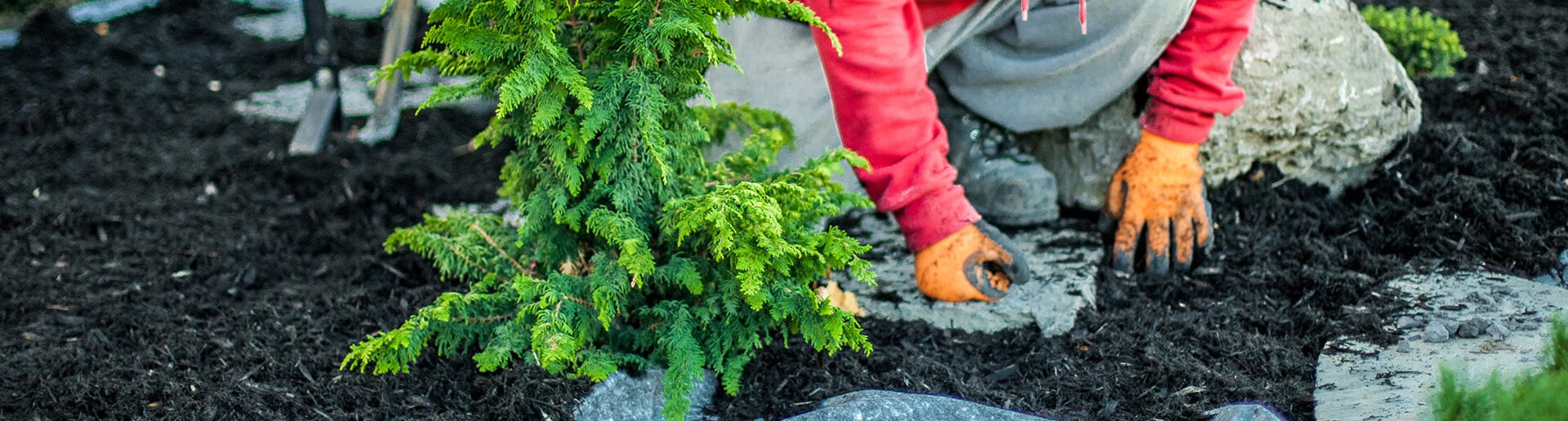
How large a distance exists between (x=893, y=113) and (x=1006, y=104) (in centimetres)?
86

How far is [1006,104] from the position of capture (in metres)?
3.46

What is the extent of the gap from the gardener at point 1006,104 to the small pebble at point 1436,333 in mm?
689

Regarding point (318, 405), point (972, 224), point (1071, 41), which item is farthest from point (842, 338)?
point (1071, 41)

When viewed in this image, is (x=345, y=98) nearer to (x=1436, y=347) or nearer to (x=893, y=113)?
(x=893, y=113)

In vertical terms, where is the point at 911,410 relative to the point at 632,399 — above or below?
above

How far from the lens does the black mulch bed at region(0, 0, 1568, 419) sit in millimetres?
2488

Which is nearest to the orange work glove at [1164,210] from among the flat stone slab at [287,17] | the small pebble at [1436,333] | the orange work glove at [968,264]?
the orange work glove at [968,264]

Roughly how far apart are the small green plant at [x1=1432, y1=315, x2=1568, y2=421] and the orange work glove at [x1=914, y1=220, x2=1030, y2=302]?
125 cm

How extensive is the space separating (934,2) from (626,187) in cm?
114

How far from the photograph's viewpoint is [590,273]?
8.28 feet

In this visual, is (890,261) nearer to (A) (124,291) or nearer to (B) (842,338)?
(B) (842,338)

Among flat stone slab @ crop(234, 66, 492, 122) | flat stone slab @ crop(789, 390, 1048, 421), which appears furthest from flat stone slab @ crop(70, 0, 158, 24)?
flat stone slab @ crop(789, 390, 1048, 421)

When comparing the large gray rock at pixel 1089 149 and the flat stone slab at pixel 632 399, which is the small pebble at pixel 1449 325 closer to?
the large gray rock at pixel 1089 149

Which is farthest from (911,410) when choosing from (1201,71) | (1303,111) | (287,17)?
(287,17)
